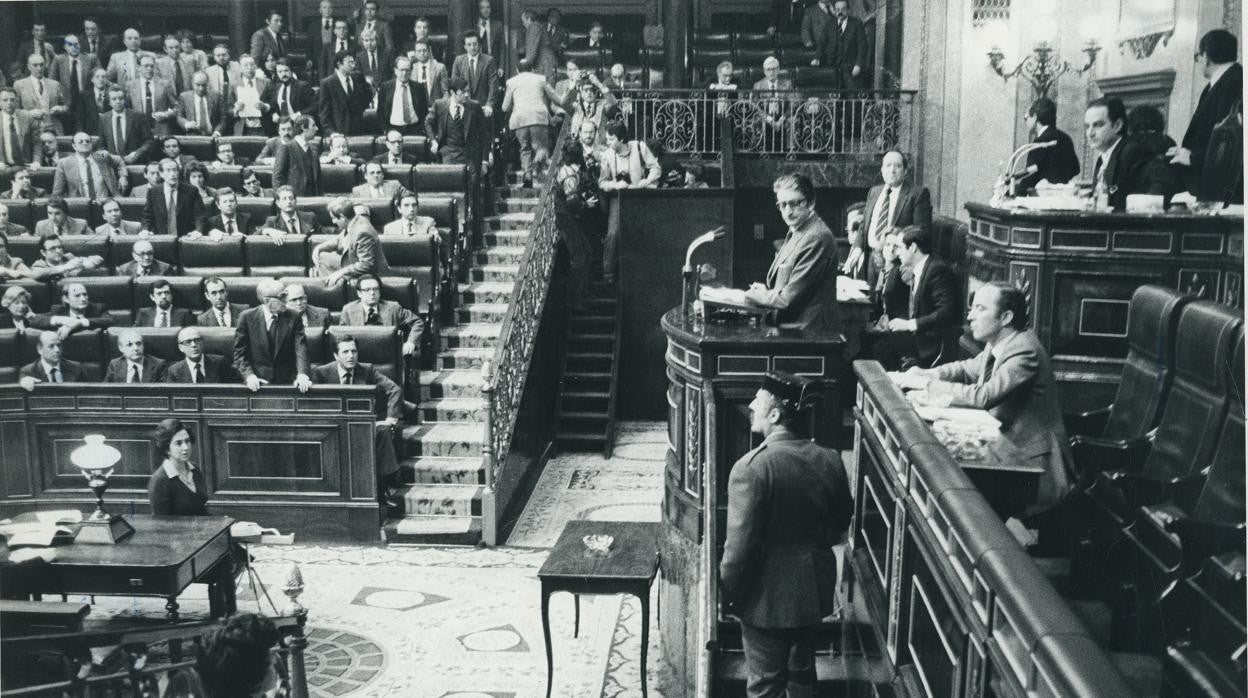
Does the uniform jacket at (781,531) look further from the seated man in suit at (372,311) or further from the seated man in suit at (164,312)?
the seated man in suit at (164,312)

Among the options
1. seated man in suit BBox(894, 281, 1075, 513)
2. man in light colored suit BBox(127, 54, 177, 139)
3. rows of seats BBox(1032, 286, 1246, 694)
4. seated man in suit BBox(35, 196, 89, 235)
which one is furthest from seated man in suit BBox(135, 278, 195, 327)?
rows of seats BBox(1032, 286, 1246, 694)

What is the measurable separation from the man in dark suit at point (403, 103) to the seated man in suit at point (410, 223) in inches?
87.3

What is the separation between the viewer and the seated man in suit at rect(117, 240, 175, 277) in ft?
28.3

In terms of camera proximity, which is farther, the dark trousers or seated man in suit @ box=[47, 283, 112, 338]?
seated man in suit @ box=[47, 283, 112, 338]

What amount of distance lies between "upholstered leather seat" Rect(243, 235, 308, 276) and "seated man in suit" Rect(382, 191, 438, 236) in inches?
28.2

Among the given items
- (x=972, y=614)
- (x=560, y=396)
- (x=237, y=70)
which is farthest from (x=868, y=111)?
(x=972, y=614)

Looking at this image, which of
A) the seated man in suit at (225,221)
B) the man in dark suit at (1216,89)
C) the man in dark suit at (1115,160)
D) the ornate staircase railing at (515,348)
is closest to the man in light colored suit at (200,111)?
the seated man in suit at (225,221)

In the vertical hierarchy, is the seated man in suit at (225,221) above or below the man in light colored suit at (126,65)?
below

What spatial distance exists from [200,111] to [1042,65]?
812cm

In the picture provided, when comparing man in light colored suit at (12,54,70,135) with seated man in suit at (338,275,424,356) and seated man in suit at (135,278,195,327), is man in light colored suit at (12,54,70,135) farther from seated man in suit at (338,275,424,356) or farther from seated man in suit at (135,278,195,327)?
seated man in suit at (338,275,424,356)

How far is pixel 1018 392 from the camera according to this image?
3.55 meters

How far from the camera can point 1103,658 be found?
159cm

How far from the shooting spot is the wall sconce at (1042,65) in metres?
7.55

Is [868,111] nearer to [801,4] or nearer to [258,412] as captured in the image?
[801,4]
